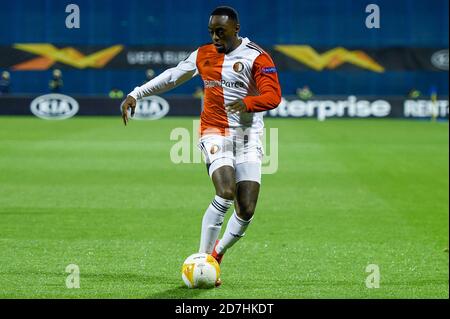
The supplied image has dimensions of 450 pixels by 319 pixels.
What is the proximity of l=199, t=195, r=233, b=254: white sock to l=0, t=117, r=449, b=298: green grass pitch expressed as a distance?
357 mm

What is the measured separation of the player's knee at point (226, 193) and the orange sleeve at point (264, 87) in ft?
2.26

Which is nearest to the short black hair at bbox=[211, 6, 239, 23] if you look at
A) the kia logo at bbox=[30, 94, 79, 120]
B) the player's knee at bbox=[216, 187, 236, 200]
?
the player's knee at bbox=[216, 187, 236, 200]

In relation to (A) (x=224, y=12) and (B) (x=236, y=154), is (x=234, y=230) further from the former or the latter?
(A) (x=224, y=12)

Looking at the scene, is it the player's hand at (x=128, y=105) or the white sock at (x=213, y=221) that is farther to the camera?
the player's hand at (x=128, y=105)

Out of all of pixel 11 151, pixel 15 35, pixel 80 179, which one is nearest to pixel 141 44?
pixel 15 35

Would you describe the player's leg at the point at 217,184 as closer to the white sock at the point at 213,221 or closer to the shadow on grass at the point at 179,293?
the white sock at the point at 213,221

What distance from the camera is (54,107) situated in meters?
37.2

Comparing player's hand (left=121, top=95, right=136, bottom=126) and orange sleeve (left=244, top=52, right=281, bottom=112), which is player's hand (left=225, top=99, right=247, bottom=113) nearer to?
orange sleeve (left=244, top=52, right=281, bottom=112)

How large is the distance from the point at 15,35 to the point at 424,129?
66.2 ft

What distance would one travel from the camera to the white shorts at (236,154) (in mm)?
7996

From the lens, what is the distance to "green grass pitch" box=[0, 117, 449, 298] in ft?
26.1

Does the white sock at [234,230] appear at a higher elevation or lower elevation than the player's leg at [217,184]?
lower

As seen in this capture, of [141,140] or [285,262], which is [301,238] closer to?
[285,262]

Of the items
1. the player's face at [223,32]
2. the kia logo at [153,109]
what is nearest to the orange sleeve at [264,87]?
the player's face at [223,32]
